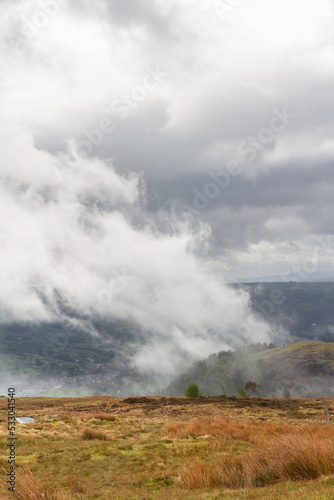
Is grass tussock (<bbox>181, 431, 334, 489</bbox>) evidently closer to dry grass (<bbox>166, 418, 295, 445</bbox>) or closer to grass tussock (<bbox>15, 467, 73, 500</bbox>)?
grass tussock (<bbox>15, 467, 73, 500</bbox>)

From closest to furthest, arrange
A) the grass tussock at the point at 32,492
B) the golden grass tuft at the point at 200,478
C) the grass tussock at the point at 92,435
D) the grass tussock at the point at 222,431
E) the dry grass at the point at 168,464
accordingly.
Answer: the grass tussock at the point at 32,492 → the dry grass at the point at 168,464 → the golden grass tuft at the point at 200,478 → the grass tussock at the point at 92,435 → the grass tussock at the point at 222,431

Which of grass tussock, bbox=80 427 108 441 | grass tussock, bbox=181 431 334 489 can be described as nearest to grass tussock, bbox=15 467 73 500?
grass tussock, bbox=181 431 334 489

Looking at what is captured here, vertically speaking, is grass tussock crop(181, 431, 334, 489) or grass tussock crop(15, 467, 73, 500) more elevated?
grass tussock crop(15, 467, 73, 500)

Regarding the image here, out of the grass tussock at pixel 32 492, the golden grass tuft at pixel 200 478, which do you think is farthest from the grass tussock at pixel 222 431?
the grass tussock at pixel 32 492

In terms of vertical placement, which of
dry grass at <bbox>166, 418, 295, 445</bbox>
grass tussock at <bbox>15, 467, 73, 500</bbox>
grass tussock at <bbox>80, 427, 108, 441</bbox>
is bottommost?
dry grass at <bbox>166, 418, 295, 445</bbox>

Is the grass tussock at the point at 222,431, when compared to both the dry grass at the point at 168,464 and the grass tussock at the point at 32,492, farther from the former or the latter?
the grass tussock at the point at 32,492

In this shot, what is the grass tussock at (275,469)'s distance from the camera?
38.6 ft

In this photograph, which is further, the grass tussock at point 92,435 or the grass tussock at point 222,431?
the grass tussock at point 222,431

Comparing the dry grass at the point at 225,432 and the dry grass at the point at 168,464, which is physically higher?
the dry grass at the point at 168,464

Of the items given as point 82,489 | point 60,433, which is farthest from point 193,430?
point 82,489

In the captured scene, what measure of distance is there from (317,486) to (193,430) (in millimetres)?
16052

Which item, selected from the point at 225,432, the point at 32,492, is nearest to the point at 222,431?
the point at 225,432

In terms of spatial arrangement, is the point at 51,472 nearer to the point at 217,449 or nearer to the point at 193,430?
the point at 217,449

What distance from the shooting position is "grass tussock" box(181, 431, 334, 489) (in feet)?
38.6
